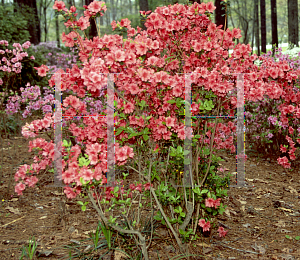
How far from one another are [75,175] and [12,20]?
7.55m

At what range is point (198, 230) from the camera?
2783 millimetres

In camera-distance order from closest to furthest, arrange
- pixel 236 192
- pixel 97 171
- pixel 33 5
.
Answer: pixel 97 171 → pixel 236 192 → pixel 33 5

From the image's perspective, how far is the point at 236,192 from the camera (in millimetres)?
3879

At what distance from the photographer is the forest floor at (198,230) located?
2.54 meters

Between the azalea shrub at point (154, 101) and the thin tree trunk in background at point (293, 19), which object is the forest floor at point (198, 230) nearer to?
the azalea shrub at point (154, 101)

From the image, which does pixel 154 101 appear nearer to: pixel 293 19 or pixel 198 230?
pixel 198 230

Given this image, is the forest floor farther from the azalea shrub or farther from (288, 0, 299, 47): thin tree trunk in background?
(288, 0, 299, 47): thin tree trunk in background

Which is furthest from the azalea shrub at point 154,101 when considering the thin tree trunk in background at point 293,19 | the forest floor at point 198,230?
the thin tree trunk in background at point 293,19

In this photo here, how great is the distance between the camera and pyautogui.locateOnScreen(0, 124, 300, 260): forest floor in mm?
2539

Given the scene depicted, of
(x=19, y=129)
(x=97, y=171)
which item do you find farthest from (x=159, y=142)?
(x=19, y=129)

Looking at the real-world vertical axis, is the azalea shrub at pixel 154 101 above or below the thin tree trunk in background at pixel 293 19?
below

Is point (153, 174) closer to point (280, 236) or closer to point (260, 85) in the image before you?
point (260, 85)

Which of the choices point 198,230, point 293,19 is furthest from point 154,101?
point 293,19

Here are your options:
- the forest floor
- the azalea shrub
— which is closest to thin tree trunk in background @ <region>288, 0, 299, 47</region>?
the forest floor
